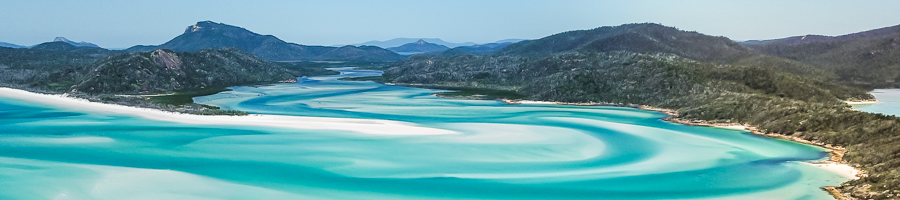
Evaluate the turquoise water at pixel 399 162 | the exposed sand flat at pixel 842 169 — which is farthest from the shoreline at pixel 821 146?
the turquoise water at pixel 399 162

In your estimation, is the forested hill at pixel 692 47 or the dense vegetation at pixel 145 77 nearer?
the dense vegetation at pixel 145 77

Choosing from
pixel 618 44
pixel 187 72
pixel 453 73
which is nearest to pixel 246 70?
pixel 187 72

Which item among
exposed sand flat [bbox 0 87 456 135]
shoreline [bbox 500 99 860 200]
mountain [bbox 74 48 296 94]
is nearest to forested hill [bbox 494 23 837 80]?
shoreline [bbox 500 99 860 200]

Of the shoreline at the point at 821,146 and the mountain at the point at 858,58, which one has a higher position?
the mountain at the point at 858,58

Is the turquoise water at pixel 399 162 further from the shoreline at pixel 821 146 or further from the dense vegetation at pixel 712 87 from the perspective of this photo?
the dense vegetation at pixel 712 87

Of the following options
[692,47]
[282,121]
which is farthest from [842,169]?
[692,47]

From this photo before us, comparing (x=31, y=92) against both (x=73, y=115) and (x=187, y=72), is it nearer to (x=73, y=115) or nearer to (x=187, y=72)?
(x=73, y=115)

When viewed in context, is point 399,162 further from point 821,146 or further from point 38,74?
point 38,74
